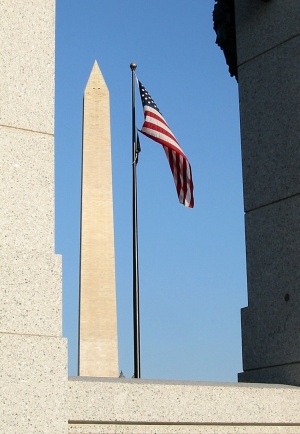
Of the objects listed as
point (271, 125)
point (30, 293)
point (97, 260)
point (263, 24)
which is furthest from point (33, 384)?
point (97, 260)

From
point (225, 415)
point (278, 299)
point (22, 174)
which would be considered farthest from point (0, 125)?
point (278, 299)

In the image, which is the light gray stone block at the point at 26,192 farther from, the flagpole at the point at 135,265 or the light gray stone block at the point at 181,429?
the flagpole at the point at 135,265

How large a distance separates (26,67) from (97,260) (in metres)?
29.0

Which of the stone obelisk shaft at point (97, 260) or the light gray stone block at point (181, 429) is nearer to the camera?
the light gray stone block at point (181, 429)

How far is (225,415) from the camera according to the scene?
7059 mm

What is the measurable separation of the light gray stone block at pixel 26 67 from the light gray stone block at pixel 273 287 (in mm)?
2836

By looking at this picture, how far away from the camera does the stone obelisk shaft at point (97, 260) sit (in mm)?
35156

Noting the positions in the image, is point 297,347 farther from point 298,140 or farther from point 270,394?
point 298,140

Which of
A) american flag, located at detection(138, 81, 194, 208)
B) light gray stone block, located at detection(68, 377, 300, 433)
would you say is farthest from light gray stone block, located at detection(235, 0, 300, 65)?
american flag, located at detection(138, 81, 194, 208)

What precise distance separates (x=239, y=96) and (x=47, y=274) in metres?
4.07

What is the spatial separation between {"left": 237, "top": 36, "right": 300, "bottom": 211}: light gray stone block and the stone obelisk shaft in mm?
25689

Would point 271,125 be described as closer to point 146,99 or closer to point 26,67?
point 26,67

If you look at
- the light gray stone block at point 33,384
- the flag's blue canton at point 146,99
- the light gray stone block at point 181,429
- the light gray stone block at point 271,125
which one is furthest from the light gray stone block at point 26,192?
the flag's blue canton at point 146,99

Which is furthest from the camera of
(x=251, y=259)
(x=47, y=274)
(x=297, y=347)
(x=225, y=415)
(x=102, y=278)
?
(x=102, y=278)
